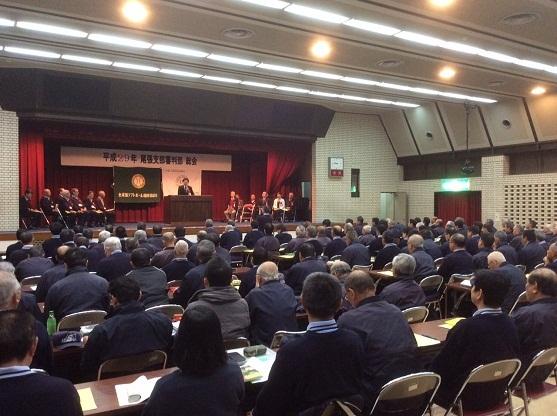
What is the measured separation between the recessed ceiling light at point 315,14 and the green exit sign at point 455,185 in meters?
9.99

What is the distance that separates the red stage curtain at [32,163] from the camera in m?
13.3

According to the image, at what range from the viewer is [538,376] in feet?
10.7

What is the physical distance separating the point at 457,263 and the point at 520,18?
4.27 meters

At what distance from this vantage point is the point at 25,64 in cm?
1153

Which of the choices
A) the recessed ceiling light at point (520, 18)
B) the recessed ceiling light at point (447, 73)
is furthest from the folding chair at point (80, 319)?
the recessed ceiling light at point (447, 73)

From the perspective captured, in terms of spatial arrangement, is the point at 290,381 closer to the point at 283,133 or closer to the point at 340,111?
the point at 283,133

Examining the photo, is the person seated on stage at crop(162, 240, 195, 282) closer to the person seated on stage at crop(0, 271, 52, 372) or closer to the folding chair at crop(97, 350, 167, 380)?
the folding chair at crop(97, 350, 167, 380)

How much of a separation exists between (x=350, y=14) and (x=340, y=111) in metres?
9.39

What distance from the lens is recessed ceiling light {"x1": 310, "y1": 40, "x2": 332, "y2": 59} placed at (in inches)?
360

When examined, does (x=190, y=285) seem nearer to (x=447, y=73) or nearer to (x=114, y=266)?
(x=114, y=266)

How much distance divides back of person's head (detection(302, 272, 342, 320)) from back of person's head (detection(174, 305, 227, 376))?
1.94 feet

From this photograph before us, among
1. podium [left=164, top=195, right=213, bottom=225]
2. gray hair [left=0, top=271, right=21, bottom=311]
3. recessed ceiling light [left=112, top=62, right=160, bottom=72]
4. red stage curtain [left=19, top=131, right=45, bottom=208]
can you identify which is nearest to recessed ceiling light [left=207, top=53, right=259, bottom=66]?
recessed ceiling light [left=112, top=62, right=160, bottom=72]

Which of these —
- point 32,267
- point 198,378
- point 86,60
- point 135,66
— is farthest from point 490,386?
point 86,60

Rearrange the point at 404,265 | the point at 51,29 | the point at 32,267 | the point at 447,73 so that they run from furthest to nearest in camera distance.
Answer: the point at 447,73, the point at 51,29, the point at 32,267, the point at 404,265
